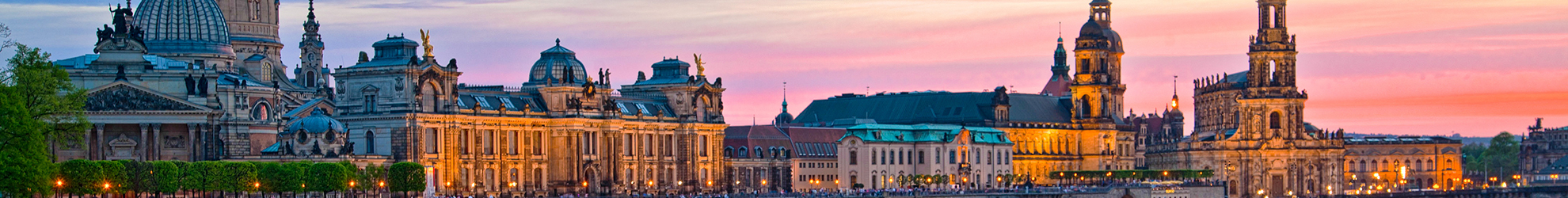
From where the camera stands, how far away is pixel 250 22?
16788 centimetres

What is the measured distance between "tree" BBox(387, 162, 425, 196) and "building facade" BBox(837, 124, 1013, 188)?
170 feet

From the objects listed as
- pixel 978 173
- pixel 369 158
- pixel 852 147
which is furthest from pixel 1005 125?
pixel 369 158

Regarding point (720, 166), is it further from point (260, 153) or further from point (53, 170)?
point (53, 170)

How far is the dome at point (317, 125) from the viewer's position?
12731 centimetres

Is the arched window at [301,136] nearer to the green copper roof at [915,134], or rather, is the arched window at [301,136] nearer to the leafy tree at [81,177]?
the leafy tree at [81,177]

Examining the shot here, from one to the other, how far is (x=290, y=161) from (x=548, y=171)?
23239 mm

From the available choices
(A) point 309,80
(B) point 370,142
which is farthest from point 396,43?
(A) point 309,80

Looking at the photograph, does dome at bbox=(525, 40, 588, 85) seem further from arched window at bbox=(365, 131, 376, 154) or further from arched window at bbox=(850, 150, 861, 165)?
arched window at bbox=(850, 150, 861, 165)

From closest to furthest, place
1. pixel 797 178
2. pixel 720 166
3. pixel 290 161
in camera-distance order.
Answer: pixel 290 161 → pixel 720 166 → pixel 797 178

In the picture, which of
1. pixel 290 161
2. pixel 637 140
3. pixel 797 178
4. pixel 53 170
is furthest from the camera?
pixel 797 178

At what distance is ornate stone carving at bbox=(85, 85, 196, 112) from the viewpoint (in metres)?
124

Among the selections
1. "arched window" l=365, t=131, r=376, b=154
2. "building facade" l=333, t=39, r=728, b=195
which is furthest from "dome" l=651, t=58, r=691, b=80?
"arched window" l=365, t=131, r=376, b=154

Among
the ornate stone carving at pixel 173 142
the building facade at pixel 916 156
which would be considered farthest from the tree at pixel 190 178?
the building facade at pixel 916 156

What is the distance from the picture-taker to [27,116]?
285 ft
